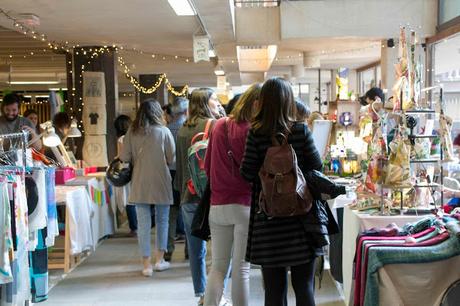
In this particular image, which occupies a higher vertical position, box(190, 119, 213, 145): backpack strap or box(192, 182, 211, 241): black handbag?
box(190, 119, 213, 145): backpack strap

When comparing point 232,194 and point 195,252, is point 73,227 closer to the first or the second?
point 195,252

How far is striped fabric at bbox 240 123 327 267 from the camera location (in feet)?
8.98

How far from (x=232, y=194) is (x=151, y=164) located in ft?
6.68

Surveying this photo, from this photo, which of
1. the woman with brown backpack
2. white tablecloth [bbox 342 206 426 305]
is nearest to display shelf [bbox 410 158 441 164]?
white tablecloth [bbox 342 206 426 305]

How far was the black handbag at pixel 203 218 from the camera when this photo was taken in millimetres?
3430

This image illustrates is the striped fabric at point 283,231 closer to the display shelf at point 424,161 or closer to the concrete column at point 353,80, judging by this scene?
the display shelf at point 424,161

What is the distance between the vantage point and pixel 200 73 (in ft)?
53.4

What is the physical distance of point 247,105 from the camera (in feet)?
10.2

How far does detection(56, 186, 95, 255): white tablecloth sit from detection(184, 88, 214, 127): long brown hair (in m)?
1.80

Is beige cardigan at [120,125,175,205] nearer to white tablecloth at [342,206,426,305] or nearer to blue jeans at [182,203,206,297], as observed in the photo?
blue jeans at [182,203,206,297]

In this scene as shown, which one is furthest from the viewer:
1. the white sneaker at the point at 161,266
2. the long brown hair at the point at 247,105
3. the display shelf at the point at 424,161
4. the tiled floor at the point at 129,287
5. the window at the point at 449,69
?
the window at the point at 449,69

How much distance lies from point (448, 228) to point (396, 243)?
25 centimetres

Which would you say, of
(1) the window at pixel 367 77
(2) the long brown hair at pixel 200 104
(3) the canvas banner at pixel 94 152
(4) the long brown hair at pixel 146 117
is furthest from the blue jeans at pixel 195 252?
(1) the window at pixel 367 77

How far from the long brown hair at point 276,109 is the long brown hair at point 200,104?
1.32 metres
